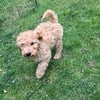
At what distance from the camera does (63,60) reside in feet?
28.2

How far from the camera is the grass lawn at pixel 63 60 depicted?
782cm

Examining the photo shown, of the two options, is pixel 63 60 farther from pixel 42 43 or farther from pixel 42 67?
pixel 42 43

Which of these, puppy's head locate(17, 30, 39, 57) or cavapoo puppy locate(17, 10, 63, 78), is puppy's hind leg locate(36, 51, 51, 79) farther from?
puppy's head locate(17, 30, 39, 57)

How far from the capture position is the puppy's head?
7.43m

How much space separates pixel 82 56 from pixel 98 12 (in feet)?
6.87

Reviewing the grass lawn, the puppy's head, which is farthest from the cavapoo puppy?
the grass lawn

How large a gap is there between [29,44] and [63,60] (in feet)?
4.53

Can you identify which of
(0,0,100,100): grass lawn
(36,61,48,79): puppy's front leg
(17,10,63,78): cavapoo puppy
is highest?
(17,10,63,78): cavapoo puppy

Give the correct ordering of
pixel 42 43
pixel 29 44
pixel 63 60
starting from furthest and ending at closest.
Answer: pixel 63 60 → pixel 42 43 → pixel 29 44

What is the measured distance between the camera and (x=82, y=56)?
864cm

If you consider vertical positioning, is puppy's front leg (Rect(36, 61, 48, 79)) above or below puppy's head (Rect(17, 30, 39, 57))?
below

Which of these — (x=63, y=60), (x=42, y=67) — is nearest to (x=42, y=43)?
(x=42, y=67)

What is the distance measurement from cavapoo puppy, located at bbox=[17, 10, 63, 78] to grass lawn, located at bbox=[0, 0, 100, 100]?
32cm

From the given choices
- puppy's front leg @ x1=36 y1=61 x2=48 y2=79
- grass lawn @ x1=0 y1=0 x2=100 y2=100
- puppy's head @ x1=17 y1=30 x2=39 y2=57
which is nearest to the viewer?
puppy's head @ x1=17 y1=30 x2=39 y2=57
